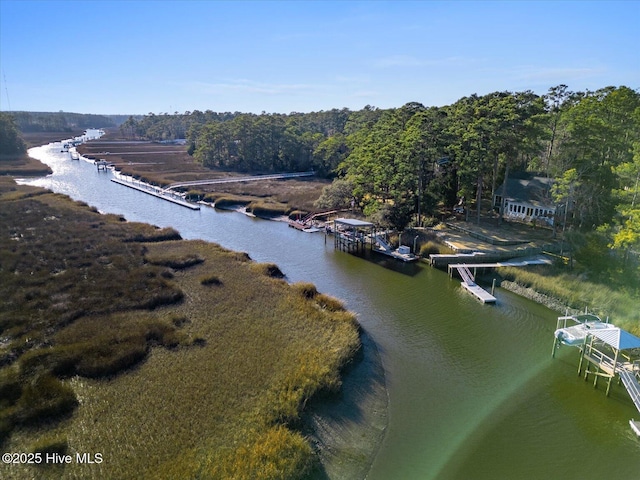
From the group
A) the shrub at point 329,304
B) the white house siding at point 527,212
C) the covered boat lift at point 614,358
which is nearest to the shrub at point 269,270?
the shrub at point 329,304

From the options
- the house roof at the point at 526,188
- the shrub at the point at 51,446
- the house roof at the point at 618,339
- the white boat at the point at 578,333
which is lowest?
the shrub at the point at 51,446

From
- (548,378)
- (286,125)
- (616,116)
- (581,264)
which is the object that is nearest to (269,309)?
(548,378)

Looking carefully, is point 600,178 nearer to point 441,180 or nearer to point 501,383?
point 441,180

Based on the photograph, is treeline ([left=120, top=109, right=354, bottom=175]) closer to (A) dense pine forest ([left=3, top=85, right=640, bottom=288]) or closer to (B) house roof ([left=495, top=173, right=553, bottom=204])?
(A) dense pine forest ([left=3, top=85, right=640, bottom=288])

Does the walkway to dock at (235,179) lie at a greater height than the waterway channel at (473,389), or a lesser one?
greater

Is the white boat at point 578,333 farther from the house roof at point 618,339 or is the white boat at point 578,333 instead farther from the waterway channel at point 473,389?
the waterway channel at point 473,389

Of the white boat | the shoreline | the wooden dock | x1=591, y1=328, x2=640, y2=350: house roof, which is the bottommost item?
the shoreline

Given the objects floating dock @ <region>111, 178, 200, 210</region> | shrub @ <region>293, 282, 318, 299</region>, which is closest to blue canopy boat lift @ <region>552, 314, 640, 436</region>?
shrub @ <region>293, 282, 318, 299</region>
